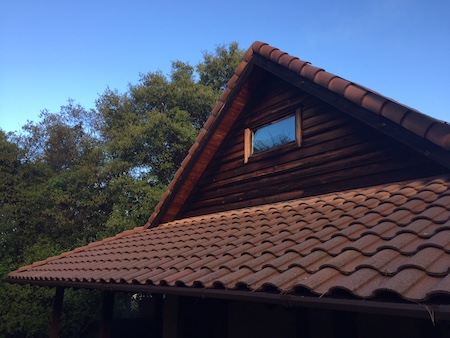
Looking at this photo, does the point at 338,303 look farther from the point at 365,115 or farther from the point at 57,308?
the point at 57,308

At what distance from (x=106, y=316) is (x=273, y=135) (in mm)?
3816

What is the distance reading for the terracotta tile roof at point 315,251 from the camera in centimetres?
199

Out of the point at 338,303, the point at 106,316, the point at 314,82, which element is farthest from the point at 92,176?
the point at 338,303

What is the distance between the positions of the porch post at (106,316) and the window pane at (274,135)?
10.7 ft

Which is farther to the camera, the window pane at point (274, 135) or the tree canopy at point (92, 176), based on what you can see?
the tree canopy at point (92, 176)

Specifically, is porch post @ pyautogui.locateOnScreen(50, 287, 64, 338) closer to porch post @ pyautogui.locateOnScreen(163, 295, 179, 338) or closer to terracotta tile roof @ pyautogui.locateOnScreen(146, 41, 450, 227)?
terracotta tile roof @ pyautogui.locateOnScreen(146, 41, 450, 227)

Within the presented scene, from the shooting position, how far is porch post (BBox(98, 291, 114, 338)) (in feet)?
16.4

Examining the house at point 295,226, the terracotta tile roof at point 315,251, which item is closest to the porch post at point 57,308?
the house at point 295,226

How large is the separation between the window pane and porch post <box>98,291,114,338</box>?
3.27 metres

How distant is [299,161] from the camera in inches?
200

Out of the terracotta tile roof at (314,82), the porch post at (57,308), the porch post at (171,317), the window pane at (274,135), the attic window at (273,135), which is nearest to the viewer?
the terracotta tile roof at (314,82)

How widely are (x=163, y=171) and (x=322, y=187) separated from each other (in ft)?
42.8

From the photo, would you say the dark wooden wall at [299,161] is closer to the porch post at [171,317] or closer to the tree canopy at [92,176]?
the porch post at [171,317]

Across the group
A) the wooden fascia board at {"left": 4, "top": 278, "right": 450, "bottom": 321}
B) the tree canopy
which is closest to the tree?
the tree canopy
